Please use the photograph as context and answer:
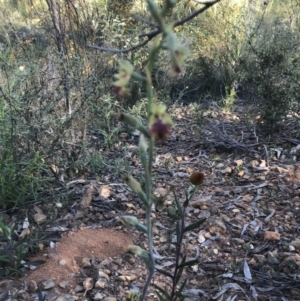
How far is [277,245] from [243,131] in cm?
168

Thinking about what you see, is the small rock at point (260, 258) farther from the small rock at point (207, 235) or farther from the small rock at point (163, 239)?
the small rock at point (163, 239)

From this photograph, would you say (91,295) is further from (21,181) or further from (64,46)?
(64,46)

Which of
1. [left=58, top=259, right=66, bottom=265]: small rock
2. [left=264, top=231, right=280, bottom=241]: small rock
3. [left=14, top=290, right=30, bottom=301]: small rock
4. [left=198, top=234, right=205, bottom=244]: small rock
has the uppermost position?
[left=264, top=231, right=280, bottom=241]: small rock

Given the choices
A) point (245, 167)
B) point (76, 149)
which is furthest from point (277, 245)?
point (76, 149)

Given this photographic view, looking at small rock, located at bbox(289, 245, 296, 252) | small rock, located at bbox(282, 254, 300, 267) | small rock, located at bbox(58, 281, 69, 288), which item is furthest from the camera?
small rock, located at bbox(289, 245, 296, 252)

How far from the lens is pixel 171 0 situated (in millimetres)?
1036

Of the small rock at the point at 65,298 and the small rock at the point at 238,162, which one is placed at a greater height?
the small rock at the point at 238,162

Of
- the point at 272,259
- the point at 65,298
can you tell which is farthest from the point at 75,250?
the point at 272,259

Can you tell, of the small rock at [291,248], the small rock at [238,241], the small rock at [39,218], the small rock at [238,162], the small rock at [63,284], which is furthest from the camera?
the small rock at [238,162]

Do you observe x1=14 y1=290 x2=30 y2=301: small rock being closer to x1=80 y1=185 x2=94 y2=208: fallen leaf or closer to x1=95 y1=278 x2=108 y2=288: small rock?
x1=95 y1=278 x2=108 y2=288: small rock

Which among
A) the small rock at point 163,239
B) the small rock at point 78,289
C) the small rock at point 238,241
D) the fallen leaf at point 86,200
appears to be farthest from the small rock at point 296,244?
the fallen leaf at point 86,200

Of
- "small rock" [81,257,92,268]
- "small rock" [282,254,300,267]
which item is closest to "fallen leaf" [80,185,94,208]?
"small rock" [81,257,92,268]

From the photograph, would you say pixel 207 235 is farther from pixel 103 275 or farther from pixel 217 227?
pixel 103 275

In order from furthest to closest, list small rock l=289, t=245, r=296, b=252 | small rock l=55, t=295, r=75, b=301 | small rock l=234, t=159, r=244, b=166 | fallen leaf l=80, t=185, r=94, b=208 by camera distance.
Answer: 1. small rock l=234, t=159, r=244, b=166
2. fallen leaf l=80, t=185, r=94, b=208
3. small rock l=289, t=245, r=296, b=252
4. small rock l=55, t=295, r=75, b=301
